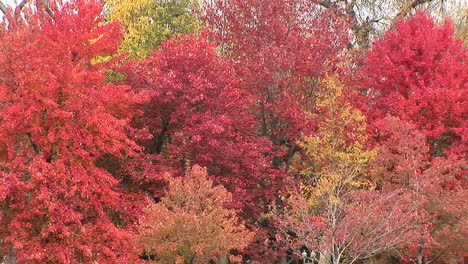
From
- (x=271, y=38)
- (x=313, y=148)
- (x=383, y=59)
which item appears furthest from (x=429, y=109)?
(x=271, y=38)

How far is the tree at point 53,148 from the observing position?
66.2ft

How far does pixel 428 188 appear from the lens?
2198 cm

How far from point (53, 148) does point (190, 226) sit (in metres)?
5.72

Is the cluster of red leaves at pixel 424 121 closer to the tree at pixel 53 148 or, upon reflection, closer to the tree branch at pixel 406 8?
the tree branch at pixel 406 8

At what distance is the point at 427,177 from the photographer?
2216cm

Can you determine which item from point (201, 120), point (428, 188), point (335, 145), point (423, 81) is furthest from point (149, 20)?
point (428, 188)

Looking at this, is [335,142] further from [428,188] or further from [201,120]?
[201,120]

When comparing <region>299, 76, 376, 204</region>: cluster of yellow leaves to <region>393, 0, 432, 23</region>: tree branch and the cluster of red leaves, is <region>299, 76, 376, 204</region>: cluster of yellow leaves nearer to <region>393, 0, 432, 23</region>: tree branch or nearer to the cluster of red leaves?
the cluster of red leaves

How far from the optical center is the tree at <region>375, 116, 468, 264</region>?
70.9 ft

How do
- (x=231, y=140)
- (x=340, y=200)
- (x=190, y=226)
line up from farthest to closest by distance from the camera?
(x=231, y=140), (x=340, y=200), (x=190, y=226)

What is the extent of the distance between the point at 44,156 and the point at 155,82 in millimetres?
5726

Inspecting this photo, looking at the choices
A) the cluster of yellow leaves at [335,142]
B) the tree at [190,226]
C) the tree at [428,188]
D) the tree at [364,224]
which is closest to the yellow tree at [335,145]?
the cluster of yellow leaves at [335,142]

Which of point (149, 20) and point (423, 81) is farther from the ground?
point (149, 20)

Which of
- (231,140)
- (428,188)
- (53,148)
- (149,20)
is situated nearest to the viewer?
(53,148)
